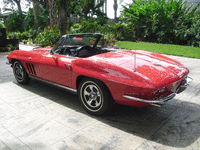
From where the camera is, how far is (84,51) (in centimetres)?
352

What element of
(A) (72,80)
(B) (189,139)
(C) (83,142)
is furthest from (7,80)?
(B) (189,139)

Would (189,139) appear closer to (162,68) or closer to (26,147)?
(162,68)

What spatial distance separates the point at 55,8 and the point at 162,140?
10.3 meters

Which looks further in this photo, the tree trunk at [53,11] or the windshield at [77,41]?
the tree trunk at [53,11]

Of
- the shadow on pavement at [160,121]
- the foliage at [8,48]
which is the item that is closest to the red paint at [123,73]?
the shadow on pavement at [160,121]

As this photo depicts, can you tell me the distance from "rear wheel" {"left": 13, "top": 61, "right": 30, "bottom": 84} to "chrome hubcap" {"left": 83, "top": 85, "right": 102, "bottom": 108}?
204 cm

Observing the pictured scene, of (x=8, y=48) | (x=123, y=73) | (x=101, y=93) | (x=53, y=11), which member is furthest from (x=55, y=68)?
(x=8, y=48)

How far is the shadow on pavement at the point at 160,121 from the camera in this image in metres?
2.35

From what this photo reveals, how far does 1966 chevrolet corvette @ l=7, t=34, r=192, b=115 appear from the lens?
7.81ft

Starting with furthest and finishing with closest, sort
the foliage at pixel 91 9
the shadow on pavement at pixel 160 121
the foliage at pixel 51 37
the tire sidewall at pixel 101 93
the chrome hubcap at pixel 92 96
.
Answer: the foliage at pixel 91 9
the foliage at pixel 51 37
the chrome hubcap at pixel 92 96
the tire sidewall at pixel 101 93
the shadow on pavement at pixel 160 121

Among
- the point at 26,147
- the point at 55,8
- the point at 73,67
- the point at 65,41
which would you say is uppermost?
the point at 55,8

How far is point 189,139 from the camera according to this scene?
2.30 metres

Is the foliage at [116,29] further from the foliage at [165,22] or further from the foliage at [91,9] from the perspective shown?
the foliage at [91,9]

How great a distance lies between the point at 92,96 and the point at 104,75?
17.8 inches
